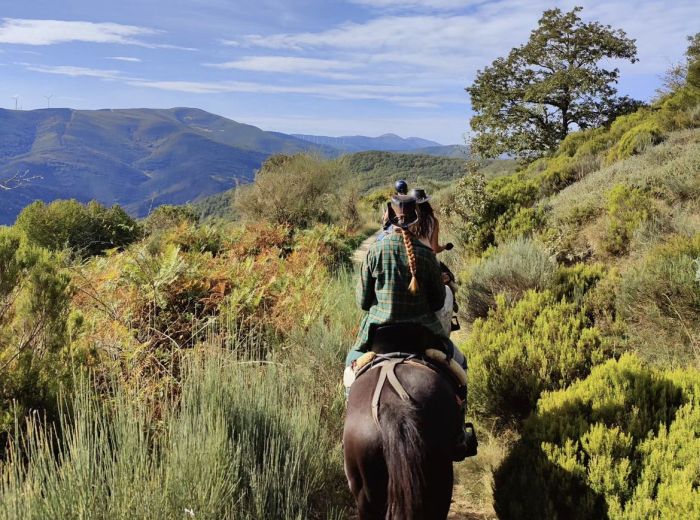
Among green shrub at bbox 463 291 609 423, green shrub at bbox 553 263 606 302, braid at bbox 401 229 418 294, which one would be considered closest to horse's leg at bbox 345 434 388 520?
braid at bbox 401 229 418 294

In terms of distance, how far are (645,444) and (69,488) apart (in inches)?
131

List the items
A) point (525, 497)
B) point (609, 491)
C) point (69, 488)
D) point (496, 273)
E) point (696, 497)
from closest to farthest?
→ point (69, 488) → point (696, 497) → point (609, 491) → point (525, 497) → point (496, 273)

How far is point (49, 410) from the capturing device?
3564 millimetres

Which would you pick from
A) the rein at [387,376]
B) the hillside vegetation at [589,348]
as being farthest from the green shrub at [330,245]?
the rein at [387,376]

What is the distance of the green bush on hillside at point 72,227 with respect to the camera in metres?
17.1

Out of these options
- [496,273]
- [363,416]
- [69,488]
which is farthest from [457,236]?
[69,488]

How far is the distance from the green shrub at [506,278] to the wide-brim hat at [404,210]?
11.2ft

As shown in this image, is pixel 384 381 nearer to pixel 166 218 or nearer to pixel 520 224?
pixel 520 224

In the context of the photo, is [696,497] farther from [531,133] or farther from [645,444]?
[531,133]

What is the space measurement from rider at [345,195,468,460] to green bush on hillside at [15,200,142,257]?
15515 millimetres

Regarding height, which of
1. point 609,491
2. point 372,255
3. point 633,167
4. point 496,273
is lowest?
point 609,491

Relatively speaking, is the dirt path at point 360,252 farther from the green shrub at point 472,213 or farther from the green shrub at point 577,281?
the green shrub at point 577,281

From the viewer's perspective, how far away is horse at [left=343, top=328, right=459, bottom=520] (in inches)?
90.6

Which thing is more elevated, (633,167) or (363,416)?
(633,167)
